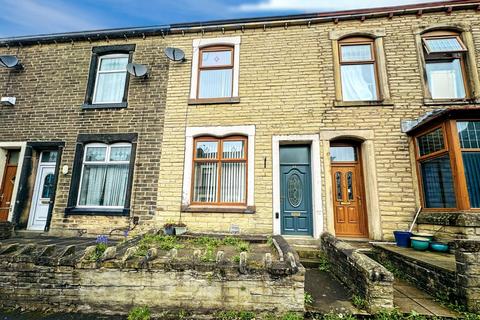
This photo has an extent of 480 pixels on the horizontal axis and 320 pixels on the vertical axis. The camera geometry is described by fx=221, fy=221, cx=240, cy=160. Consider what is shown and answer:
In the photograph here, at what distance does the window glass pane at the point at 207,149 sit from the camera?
6.63 m

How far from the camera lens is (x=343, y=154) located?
634 centimetres

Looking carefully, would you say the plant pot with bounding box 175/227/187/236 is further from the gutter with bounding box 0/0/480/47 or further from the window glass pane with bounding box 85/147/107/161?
the gutter with bounding box 0/0/480/47

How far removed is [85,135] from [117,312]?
Answer: 578 cm

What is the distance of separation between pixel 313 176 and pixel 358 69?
3.57 m

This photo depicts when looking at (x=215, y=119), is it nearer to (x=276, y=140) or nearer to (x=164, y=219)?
(x=276, y=140)

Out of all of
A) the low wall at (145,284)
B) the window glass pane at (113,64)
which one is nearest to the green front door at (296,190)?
the low wall at (145,284)

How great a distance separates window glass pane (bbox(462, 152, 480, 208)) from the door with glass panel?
10577 millimetres

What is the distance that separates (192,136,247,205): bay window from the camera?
6.35 meters

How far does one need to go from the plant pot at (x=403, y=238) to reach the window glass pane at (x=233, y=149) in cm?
421

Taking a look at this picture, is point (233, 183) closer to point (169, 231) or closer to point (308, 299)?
point (169, 231)

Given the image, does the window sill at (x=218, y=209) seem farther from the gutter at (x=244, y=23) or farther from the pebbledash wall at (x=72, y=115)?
the gutter at (x=244, y=23)

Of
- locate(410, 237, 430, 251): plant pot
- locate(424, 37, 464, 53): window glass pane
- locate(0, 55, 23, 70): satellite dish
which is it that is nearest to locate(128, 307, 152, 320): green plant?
locate(410, 237, 430, 251): plant pot

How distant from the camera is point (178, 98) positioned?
23.1ft

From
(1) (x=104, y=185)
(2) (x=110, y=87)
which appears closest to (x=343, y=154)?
(1) (x=104, y=185)
